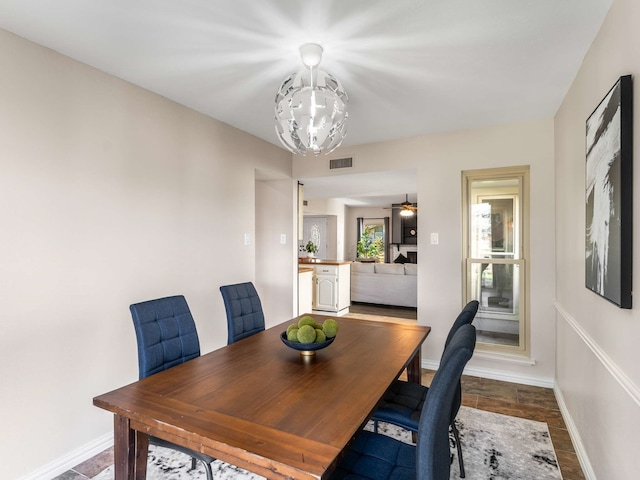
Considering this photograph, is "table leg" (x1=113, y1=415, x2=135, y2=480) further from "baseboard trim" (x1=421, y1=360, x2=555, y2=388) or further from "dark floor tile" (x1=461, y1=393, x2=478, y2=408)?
"baseboard trim" (x1=421, y1=360, x2=555, y2=388)

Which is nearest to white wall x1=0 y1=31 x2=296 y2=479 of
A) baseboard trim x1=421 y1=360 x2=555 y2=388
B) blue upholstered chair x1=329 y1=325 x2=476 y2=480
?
blue upholstered chair x1=329 y1=325 x2=476 y2=480

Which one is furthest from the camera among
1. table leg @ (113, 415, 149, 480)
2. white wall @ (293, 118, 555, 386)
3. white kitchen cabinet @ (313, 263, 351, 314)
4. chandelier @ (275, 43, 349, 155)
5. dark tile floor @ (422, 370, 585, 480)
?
white kitchen cabinet @ (313, 263, 351, 314)

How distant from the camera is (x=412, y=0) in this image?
162 centimetres

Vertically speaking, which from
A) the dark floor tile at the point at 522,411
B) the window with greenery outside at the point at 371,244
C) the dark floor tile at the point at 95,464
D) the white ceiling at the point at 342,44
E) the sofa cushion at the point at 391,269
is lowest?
the dark floor tile at the point at 95,464

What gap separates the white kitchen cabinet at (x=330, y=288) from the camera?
595 centimetres

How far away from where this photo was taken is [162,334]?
1870 millimetres

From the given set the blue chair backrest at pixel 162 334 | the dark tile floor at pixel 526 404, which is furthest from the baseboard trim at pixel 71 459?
the dark tile floor at pixel 526 404

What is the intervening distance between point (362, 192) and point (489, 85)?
3.22 metres

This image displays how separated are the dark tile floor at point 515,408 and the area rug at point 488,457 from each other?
7cm

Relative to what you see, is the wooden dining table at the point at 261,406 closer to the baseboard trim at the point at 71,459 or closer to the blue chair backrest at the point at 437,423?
the blue chair backrest at the point at 437,423

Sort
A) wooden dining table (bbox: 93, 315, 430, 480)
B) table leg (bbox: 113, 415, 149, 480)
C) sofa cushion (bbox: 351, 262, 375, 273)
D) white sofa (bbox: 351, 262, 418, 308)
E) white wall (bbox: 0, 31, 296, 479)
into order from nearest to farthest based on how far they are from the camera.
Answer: wooden dining table (bbox: 93, 315, 430, 480) < table leg (bbox: 113, 415, 149, 480) < white wall (bbox: 0, 31, 296, 479) < white sofa (bbox: 351, 262, 418, 308) < sofa cushion (bbox: 351, 262, 375, 273)

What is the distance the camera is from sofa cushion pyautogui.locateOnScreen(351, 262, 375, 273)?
664cm

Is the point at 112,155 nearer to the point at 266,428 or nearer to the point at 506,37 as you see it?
the point at 266,428

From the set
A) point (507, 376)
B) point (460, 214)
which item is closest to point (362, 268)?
point (460, 214)
